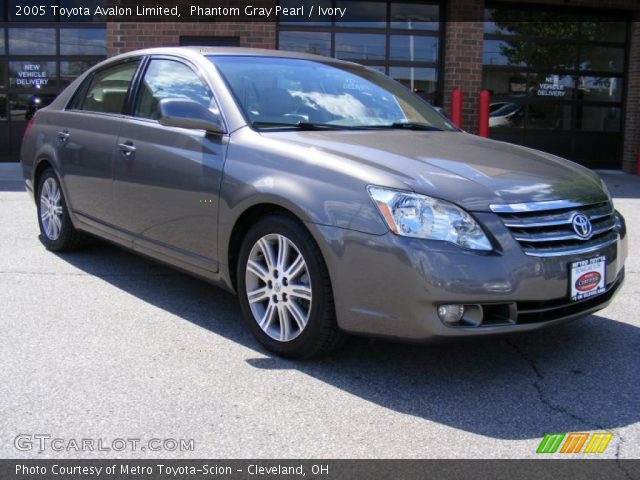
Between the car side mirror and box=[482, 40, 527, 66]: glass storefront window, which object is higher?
box=[482, 40, 527, 66]: glass storefront window

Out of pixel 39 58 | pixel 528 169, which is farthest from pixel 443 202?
pixel 39 58

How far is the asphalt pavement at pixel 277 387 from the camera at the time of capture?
9.52 ft

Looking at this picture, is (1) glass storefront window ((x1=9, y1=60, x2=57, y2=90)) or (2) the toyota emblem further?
(1) glass storefront window ((x1=9, y1=60, x2=57, y2=90))

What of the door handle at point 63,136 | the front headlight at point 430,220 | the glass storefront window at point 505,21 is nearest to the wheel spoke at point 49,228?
the door handle at point 63,136

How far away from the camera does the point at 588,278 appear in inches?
138

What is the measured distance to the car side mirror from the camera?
4027 millimetres

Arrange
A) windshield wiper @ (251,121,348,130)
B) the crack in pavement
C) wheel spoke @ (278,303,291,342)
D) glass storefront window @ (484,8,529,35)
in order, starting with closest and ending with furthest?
the crack in pavement → wheel spoke @ (278,303,291,342) → windshield wiper @ (251,121,348,130) → glass storefront window @ (484,8,529,35)

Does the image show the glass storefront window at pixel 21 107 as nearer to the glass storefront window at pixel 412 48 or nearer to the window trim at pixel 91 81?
the glass storefront window at pixel 412 48

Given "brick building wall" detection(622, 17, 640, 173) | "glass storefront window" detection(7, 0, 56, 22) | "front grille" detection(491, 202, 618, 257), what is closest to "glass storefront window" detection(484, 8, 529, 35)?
"brick building wall" detection(622, 17, 640, 173)

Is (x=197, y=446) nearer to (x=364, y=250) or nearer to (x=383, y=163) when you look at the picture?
(x=364, y=250)

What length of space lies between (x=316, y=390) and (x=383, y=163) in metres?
1.11

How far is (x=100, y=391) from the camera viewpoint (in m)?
3.33

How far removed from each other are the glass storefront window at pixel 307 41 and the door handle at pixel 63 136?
26.2 feet

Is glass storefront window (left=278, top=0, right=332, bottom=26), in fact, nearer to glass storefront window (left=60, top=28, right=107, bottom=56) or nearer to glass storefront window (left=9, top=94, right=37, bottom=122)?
glass storefront window (left=60, top=28, right=107, bottom=56)
